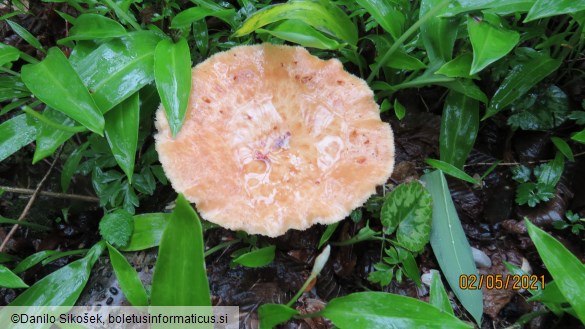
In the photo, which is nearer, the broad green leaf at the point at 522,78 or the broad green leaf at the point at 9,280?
the broad green leaf at the point at 9,280

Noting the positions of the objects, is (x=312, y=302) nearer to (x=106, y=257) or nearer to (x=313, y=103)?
(x=313, y=103)

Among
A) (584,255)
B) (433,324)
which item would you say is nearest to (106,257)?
(433,324)


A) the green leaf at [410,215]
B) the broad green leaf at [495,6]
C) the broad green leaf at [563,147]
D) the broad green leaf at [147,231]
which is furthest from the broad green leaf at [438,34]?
the broad green leaf at [147,231]

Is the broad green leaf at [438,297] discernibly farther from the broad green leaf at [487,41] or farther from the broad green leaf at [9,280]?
the broad green leaf at [9,280]

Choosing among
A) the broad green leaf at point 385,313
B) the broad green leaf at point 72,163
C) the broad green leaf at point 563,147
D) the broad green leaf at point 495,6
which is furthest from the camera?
the broad green leaf at point 563,147

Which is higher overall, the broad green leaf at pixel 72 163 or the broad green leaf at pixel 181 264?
the broad green leaf at pixel 181 264

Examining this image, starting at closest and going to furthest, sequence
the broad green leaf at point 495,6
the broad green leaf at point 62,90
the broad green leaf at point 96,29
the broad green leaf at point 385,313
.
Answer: the broad green leaf at point 385,313 < the broad green leaf at point 62,90 < the broad green leaf at point 495,6 < the broad green leaf at point 96,29

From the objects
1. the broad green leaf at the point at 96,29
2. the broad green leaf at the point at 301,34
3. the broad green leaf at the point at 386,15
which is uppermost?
the broad green leaf at the point at 386,15

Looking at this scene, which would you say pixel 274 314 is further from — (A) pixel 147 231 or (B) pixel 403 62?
(B) pixel 403 62
